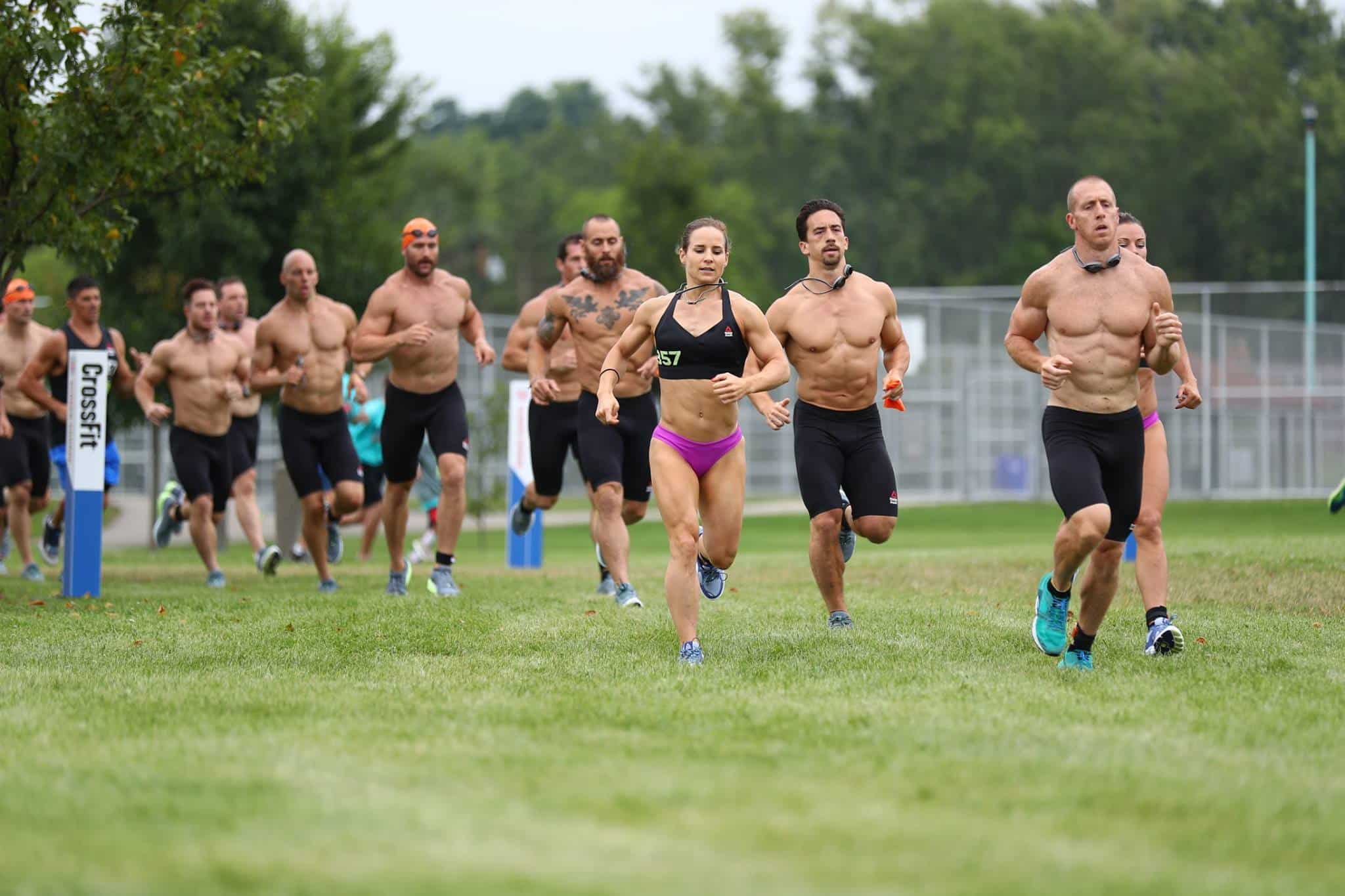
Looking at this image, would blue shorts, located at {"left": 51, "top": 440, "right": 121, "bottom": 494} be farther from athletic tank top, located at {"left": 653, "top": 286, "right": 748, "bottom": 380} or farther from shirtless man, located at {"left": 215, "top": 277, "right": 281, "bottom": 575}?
athletic tank top, located at {"left": 653, "top": 286, "right": 748, "bottom": 380}

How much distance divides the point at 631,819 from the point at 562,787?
451mm

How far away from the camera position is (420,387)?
41.0ft

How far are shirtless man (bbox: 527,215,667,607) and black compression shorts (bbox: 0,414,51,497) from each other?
20.5 ft

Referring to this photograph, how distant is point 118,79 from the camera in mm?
13078

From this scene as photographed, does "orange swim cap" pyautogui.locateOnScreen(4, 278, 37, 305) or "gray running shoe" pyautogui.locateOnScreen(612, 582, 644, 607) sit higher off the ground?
"orange swim cap" pyautogui.locateOnScreen(4, 278, 37, 305)

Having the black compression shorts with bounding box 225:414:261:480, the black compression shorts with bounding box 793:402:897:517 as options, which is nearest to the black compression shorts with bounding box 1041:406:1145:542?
the black compression shorts with bounding box 793:402:897:517

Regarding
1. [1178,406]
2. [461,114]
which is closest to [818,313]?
[1178,406]

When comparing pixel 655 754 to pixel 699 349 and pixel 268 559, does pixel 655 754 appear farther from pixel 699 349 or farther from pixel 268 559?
pixel 268 559

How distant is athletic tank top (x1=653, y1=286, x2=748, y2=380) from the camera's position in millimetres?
8641

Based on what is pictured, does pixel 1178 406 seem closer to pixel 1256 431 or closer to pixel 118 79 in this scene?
pixel 118 79

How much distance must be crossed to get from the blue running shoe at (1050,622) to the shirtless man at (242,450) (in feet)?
27.3

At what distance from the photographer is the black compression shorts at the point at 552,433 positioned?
499 inches

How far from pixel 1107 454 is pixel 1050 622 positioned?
85 cm

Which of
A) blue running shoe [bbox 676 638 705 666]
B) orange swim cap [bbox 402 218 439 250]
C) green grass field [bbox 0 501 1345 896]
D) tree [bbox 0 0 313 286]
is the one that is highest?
tree [bbox 0 0 313 286]
